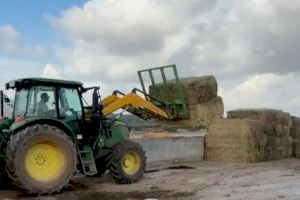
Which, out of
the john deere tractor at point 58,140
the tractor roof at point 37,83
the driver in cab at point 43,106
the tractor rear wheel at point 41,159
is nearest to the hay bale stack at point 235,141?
the john deere tractor at point 58,140

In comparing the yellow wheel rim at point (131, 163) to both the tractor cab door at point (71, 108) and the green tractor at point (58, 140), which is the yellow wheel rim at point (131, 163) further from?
the tractor cab door at point (71, 108)

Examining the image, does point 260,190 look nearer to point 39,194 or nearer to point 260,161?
point 39,194

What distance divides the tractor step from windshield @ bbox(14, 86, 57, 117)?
946 mm

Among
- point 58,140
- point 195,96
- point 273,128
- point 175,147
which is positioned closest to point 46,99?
point 58,140

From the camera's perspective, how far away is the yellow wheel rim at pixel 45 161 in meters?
9.70

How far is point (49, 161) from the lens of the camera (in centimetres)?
1002

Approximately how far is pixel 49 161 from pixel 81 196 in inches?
38.8

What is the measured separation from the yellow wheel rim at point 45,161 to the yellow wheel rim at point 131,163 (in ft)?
5.51

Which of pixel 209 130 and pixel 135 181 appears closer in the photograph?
pixel 135 181

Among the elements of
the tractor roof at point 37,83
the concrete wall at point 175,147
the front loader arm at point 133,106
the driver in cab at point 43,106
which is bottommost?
the concrete wall at point 175,147

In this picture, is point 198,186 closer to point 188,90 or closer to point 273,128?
point 188,90

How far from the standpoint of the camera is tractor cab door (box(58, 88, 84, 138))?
10.7 metres

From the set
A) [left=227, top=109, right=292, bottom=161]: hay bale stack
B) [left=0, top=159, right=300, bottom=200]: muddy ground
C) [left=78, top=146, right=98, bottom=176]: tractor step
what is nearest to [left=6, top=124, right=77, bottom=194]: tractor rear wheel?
[left=0, top=159, right=300, bottom=200]: muddy ground

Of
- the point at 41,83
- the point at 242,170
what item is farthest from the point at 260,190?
the point at 41,83
